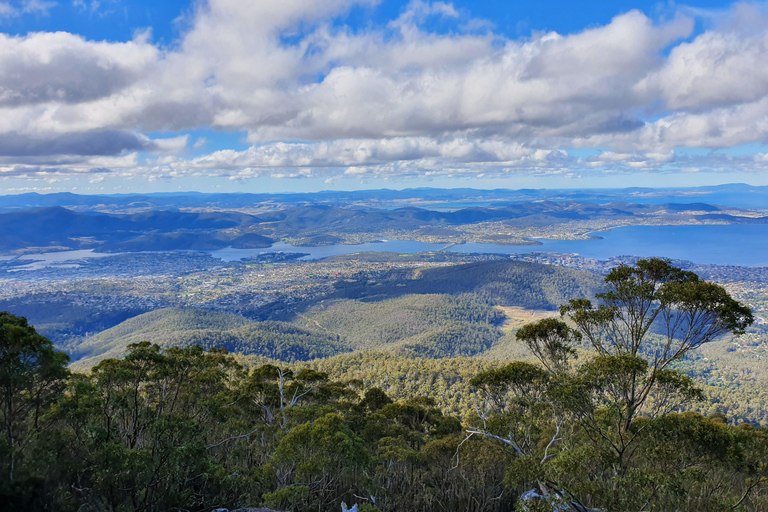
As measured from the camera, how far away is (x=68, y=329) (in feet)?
374

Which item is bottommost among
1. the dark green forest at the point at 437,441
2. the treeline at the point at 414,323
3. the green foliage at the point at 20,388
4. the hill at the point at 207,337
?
the treeline at the point at 414,323

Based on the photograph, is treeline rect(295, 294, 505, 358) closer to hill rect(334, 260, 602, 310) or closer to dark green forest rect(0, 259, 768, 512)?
hill rect(334, 260, 602, 310)

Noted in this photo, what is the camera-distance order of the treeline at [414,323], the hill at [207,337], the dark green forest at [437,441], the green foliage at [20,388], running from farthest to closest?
the treeline at [414,323] → the hill at [207,337] → the dark green forest at [437,441] → the green foliage at [20,388]

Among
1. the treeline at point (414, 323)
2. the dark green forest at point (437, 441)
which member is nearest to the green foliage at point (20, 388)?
the dark green forest at point (437, 441)

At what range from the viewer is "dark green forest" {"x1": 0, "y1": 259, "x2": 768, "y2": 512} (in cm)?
903

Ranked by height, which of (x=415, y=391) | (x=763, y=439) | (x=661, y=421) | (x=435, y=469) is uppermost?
(x=661, y=421)

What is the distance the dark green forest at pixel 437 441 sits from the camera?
9.03m

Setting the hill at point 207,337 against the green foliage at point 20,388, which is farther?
the hill at point 207,337

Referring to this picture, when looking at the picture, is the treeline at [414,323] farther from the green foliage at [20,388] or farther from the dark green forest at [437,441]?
the green foliage at [20,388]

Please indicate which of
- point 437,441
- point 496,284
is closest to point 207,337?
point 437,441

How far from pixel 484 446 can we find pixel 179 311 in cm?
11916

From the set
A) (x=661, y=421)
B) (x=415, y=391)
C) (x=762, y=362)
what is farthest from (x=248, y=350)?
(x=762, y=362)

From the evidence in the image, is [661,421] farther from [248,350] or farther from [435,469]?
[248,350]

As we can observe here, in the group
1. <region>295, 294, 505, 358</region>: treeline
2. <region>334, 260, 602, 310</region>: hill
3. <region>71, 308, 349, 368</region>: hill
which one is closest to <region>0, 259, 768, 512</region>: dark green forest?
<region>71, 308, 349, 368</region>: hill
